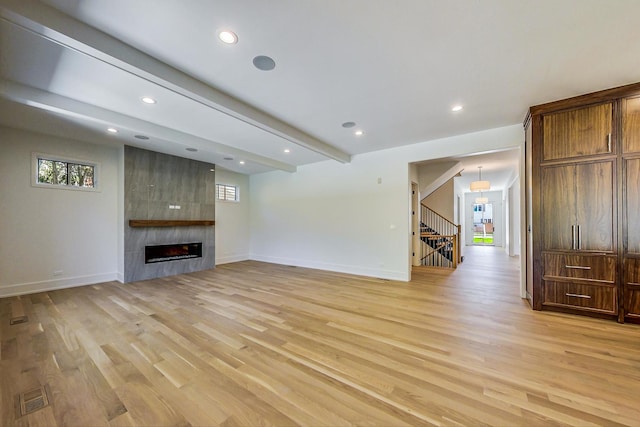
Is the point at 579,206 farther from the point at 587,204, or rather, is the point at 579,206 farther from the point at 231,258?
the point at 231,258

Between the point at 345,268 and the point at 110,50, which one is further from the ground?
the point at 110,50

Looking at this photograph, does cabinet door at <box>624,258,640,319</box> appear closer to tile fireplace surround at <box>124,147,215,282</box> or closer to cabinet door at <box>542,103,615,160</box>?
cabinet door at <box>542,103,615,160</box>

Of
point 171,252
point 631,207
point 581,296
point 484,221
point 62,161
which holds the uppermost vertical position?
point 62,161

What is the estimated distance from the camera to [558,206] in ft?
11.2

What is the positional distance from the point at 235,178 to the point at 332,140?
4.26m

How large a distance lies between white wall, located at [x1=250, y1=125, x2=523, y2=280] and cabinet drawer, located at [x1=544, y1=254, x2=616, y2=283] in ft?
6.58

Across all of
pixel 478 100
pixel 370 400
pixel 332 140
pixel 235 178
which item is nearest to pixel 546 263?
pixel 478 100

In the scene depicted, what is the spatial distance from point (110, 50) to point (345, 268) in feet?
18.0

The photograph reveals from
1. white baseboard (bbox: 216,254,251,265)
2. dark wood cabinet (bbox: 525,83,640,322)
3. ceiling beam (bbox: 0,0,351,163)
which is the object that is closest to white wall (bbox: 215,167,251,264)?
white baseboard (bbox: 216,254,251,265)

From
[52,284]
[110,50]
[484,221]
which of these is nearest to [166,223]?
[52,284]

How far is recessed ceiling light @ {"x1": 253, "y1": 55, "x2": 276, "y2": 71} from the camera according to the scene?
2457 millimetres

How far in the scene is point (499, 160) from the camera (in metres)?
6.73

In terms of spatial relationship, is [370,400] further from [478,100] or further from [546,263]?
[478,100]

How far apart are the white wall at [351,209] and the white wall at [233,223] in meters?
0.48
